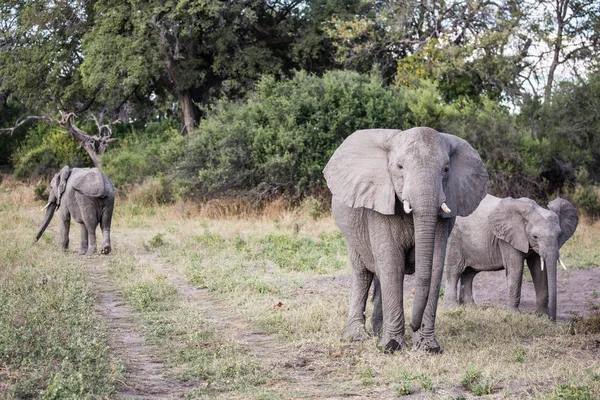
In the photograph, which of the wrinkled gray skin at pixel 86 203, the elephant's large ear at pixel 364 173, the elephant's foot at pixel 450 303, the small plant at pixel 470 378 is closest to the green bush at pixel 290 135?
the wrinkled gray skin at pixel 86 203

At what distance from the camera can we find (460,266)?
11031 mm

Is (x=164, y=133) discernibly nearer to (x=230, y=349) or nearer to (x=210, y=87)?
(x=210, y=87)

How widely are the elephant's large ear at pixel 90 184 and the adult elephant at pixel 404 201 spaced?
8.06 metres

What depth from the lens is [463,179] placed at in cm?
729

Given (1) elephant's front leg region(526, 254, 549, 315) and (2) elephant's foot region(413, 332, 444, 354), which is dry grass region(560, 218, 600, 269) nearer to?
(1) elephant's front leg region(526, 254, 549, 315)

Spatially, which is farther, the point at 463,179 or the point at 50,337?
the point at 463,179

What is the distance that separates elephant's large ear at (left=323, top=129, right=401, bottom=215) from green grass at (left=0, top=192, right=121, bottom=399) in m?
2.49

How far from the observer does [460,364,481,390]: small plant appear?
19.3ft

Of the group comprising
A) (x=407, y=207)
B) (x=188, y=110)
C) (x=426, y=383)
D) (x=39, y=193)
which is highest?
(x=188, y=110)

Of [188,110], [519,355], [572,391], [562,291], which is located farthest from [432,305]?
[188,110]

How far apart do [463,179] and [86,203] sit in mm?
9160

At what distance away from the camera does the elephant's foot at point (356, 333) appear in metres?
7.70

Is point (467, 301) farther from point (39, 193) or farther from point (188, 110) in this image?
point (188, 110)

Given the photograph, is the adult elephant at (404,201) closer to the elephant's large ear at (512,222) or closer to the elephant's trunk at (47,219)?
the elephant's large ear at (512,222)
